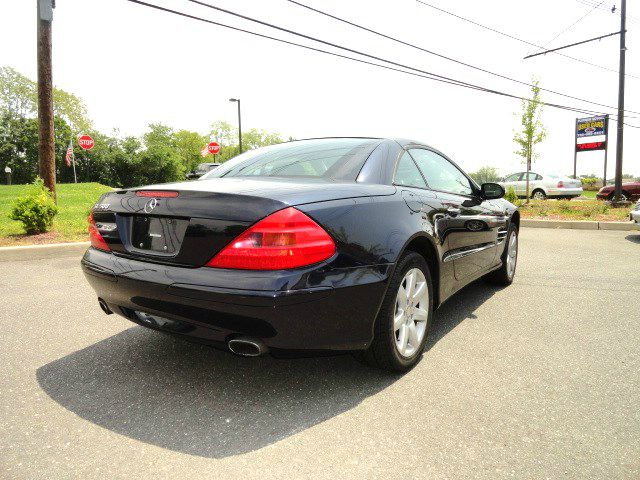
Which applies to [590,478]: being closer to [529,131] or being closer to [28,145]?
[529,131]

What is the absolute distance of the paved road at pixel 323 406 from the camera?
74.2 inches

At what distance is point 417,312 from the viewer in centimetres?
285

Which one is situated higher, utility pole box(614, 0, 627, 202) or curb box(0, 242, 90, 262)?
utility pole box(614, 0, 627, 202)

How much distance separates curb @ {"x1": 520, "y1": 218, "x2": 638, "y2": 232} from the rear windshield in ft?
33.5

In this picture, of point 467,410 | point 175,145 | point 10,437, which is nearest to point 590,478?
point 467,410

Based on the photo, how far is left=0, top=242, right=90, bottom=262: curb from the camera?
6832mm

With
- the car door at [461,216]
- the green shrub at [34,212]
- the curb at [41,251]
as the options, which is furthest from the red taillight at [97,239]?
the green shrub at [34,212]

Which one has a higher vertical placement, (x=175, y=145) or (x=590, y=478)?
(x=175, y=145)

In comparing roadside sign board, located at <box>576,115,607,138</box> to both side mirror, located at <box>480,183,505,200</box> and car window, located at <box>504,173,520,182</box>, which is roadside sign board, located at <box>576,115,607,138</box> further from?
side mirror, located at <box>480,183,505,200</box>

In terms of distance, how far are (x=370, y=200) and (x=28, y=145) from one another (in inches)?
2328

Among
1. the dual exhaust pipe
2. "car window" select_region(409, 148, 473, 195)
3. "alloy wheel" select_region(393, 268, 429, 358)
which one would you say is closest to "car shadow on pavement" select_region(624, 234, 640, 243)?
"car window" select_region(409, 148, 473, 195)

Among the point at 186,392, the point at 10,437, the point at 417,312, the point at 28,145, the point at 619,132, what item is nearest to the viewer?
the point at 10,437

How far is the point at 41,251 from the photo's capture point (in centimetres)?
707

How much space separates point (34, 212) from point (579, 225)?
39.6ft
